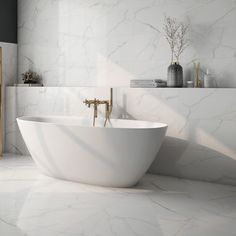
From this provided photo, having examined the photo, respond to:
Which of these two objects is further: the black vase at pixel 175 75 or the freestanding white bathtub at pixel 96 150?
the black vase at pixel 175 75

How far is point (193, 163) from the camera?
406cm

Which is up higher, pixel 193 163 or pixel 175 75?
pixel 175 75

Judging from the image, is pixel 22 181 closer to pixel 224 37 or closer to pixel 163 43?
pixel 163 43

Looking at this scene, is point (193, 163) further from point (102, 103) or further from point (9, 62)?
point (9, 62)

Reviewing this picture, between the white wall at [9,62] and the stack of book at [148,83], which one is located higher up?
the white wall at [9,62]

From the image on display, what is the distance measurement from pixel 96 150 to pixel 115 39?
5.79 ft

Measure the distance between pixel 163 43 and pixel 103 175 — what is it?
1713mm

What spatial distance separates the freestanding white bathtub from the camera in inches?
136

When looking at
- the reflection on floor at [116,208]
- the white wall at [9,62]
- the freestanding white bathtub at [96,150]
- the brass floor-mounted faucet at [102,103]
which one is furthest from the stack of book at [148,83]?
the white wall at [9,62]

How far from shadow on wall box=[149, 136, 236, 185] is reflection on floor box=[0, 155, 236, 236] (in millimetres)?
111

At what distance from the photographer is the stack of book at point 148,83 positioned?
4309mm

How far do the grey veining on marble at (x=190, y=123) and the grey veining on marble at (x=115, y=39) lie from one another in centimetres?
35

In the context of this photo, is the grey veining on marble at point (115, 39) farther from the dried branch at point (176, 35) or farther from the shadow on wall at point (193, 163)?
the shadow on wall at point (193, 163)

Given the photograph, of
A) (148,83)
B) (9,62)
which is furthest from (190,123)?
(9,62)
